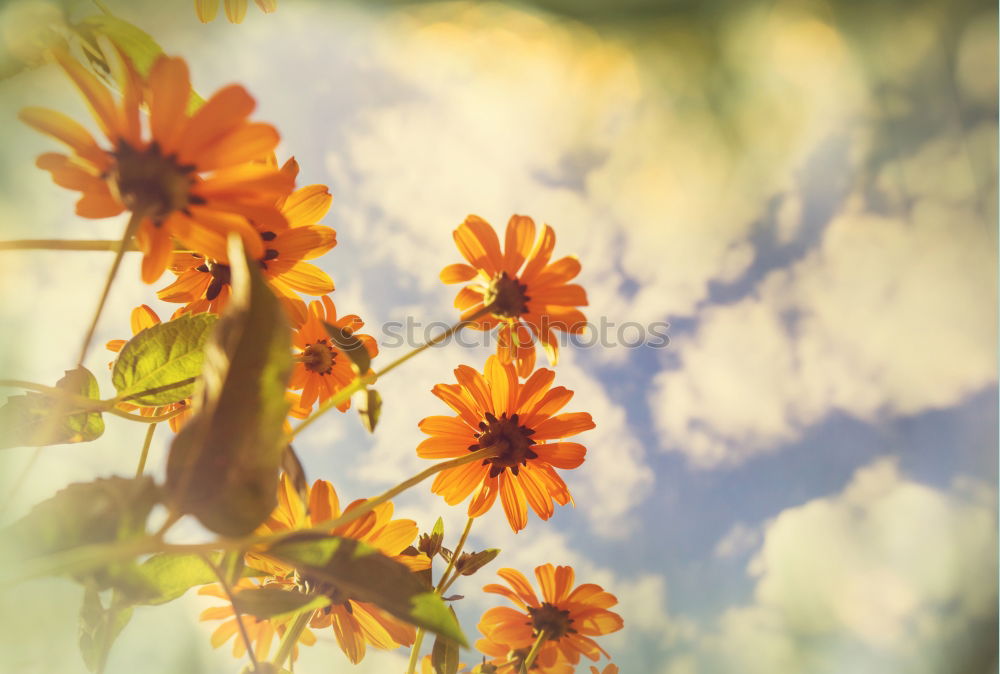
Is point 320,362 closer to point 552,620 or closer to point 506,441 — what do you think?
point 506,441

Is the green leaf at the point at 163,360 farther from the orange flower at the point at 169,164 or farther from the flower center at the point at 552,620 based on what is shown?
the flower center at the point at 552,620

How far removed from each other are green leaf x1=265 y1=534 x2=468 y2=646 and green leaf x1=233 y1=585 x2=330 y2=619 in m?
0.02

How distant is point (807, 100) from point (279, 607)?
25.6 inches

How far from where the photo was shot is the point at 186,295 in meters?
0.20

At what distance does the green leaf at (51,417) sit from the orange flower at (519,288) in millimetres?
122

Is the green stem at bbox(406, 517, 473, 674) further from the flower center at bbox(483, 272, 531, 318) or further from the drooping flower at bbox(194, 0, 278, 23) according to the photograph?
the drooping flower at bbox(194, 0, 278, 23)

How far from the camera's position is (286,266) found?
0.19m

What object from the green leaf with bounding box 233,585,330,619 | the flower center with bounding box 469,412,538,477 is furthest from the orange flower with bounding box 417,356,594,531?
the green leaf with bounding box 233,585,330,619

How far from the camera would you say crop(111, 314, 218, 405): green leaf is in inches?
5.9

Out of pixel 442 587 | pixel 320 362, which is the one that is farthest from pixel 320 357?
pixel 442 587

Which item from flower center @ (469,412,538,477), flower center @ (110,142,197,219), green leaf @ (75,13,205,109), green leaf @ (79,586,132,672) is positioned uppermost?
green leaf @ (75,13,205,109)

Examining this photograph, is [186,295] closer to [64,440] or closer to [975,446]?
[64,440]

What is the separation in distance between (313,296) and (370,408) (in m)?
0.09

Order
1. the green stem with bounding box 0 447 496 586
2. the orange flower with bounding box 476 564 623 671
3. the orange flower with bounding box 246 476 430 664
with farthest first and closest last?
the orange flower with bounding box 476 564 623 671
the orange flower with bounding box 246 476 430 664
the green stem with bounding box 0 447 496 586
